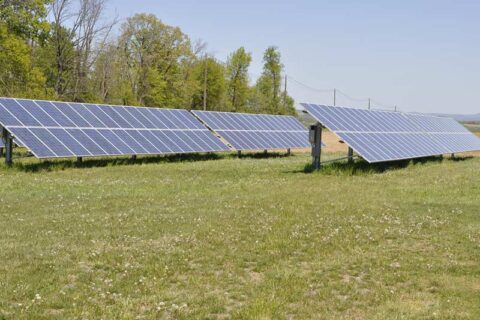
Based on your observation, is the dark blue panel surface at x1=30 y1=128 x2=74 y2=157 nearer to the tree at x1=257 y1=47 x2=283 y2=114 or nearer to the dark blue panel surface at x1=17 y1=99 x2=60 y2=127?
the dark blue panel surface at x1=17 y1=99 x2=60 y2=127

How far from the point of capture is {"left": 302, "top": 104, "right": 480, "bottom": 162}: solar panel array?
24094 millimetres

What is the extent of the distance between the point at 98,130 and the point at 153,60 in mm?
43616

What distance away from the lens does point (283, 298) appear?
6664 millimetres

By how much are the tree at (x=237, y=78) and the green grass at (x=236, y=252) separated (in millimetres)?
71886

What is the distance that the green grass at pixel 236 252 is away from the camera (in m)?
6.44

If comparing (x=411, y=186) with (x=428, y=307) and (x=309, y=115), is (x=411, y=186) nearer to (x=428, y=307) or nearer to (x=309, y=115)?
(x=309, y=115)

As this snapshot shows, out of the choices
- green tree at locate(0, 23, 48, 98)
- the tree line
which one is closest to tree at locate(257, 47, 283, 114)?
the tree line

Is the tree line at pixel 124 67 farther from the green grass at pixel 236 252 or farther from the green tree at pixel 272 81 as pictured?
the green grass at pixel 236 252

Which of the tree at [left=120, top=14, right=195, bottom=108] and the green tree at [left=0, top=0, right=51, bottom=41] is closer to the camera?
the green tree at [left=0, top=0, right=51, bottom=41]

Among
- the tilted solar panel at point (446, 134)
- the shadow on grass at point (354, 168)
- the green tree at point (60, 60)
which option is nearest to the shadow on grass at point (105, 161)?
the shadow on grass at point (354, 168)

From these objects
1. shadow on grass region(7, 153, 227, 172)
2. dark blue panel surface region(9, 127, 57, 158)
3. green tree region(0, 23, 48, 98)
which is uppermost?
green tree region(0, 23, 48, 98)

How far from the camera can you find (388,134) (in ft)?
95.0

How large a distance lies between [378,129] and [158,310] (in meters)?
24.5

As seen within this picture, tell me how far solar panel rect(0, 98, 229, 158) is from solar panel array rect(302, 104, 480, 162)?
767cm
